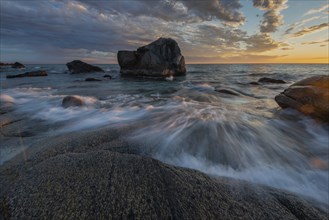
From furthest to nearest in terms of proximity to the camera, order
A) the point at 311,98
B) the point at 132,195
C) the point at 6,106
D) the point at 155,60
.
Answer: the point at 155,60 < the point at 6,106 < the point at 311,98 < the point at 132,195

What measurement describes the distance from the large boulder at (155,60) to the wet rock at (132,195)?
35.2 m

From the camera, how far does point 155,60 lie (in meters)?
38.4

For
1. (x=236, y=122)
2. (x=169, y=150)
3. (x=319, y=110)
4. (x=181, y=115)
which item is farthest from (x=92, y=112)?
(x=319, y=110)

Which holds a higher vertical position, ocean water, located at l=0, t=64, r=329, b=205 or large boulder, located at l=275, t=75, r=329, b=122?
large boulder, located at l=275, t=75, r=329, b=122

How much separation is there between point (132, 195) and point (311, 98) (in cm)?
763

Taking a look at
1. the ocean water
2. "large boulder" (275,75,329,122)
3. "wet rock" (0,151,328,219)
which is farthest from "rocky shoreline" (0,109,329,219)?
→ "large boulder" (275,75,329,122)

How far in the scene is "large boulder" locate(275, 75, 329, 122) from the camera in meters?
6.46

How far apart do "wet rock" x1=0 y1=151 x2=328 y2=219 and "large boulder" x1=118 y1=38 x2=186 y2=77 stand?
115ft

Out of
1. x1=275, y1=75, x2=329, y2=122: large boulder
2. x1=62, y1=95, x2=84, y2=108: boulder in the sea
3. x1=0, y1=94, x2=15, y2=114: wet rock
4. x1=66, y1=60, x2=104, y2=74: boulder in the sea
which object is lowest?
x1=66, y1=60, x2=104, y2=74: boulder in the sea

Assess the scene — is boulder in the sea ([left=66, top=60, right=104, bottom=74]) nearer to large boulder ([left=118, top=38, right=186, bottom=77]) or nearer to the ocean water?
large boulder ([left=118, top=38, right=186, bottom=77])

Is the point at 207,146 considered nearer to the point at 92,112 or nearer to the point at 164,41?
the point at 92,112

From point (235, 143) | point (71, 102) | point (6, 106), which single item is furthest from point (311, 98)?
point (6, 106)

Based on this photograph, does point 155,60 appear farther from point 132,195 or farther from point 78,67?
point 132,195

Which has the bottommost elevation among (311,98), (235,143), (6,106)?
(6,106)
